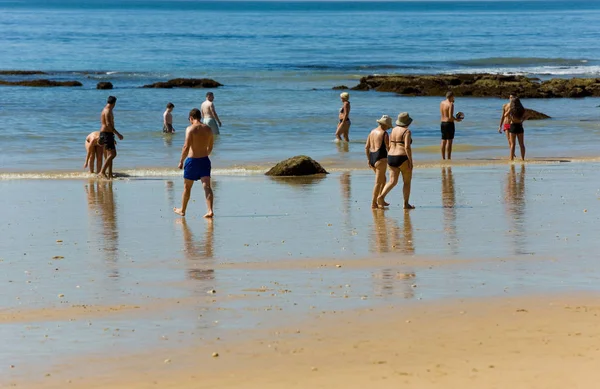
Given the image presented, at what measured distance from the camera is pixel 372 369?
6125 millimetres

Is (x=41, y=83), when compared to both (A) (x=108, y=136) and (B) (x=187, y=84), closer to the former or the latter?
(B) (x=187, y=84)

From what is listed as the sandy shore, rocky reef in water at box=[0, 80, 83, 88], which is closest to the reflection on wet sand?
the sandy shore

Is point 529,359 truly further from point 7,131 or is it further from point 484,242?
point 7,131

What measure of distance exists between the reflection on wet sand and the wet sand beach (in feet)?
0.15

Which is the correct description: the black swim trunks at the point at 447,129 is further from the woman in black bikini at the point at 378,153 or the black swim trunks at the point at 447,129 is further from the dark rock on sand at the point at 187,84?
the dark rock on sand at the point at 187,84

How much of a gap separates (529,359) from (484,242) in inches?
170

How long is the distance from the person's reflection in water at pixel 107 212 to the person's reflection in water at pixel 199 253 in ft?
2.36

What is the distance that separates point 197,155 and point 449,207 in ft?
11.2

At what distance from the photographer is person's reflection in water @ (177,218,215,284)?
356 inches

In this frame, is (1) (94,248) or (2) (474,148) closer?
(1) (94,248)

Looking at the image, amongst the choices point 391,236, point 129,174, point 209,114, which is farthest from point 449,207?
point 209,114

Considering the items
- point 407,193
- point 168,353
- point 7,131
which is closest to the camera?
point 168,353

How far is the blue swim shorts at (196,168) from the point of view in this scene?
41.3ft

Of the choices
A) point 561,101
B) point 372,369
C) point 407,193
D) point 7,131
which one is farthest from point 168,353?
point 561,101
